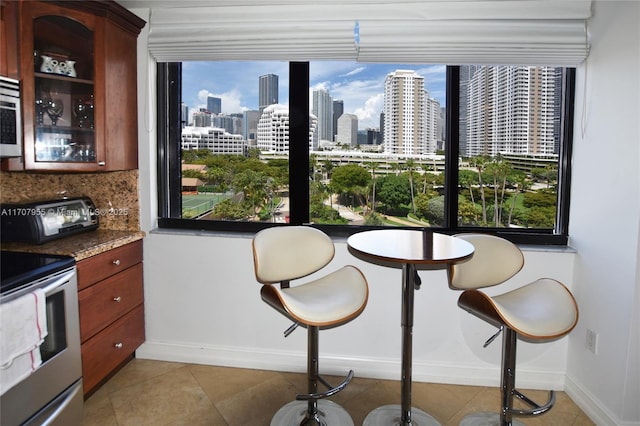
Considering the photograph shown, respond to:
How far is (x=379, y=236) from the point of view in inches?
83.4

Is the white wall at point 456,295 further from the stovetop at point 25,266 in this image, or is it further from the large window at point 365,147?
the stovetop at point 25,266

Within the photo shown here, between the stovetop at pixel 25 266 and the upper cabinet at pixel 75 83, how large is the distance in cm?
46

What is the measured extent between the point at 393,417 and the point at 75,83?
2490 millimetres

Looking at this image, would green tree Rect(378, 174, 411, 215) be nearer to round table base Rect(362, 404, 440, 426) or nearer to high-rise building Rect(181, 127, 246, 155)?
high-rise building Rect(181, 127, 246, 155)

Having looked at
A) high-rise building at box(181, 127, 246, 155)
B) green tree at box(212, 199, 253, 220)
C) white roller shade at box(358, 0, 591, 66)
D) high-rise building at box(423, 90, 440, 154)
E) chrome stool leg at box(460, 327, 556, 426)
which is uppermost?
white roller shade at box(358, 0, 591, 66)

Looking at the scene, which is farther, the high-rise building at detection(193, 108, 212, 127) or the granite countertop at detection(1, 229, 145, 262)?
the high-rise building at detection(193, 108, 212, 127)

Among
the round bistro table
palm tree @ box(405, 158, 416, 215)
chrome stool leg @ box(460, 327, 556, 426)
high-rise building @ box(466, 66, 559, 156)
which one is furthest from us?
palm tree @ box(405, 158, 416, 215)

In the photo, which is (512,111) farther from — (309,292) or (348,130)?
(309,292)

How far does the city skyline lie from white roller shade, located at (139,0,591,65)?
0.21 meters

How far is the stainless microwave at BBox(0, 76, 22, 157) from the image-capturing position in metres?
1.89

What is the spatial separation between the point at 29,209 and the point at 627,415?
3226 mm

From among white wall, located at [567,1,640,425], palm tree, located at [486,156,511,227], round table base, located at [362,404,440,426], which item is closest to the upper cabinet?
round table base, located at [362,404,440,426]

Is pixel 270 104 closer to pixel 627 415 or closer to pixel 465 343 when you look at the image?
pixel 465 343

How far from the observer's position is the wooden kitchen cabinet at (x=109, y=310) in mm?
2148
